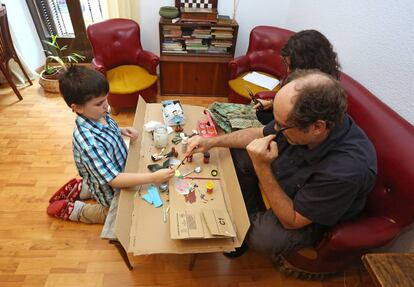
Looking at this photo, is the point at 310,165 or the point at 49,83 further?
the point at 49,83

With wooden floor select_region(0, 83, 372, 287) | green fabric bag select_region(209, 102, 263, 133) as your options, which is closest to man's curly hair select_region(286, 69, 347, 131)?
green fabric bag select_region(209, 102, 263, 133)

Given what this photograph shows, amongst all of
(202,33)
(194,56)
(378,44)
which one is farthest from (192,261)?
(202,33)

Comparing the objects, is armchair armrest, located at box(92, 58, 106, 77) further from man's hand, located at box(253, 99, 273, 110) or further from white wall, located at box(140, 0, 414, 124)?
white wall, located at box(140, 0, 414, 124)

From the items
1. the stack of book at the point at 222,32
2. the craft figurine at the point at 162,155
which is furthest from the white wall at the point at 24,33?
the craft figurine at the point at 162,155

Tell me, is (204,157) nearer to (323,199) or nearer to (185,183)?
(185,183)

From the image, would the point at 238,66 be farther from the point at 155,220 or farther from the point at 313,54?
the point at 155,220

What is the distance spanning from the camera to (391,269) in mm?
684

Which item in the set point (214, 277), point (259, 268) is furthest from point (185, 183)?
point (259, 268)

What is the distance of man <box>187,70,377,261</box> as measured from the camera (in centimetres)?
88

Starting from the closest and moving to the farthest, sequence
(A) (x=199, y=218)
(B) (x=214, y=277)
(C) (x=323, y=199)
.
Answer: (C) (x=323, y=199) < (A) (x=199, y=218) < (B) (x=214, y=277)

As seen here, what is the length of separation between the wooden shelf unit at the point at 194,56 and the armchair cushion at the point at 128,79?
26cm

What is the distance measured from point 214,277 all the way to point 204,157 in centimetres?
66

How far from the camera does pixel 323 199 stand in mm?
927

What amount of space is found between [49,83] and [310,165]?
2.75m
